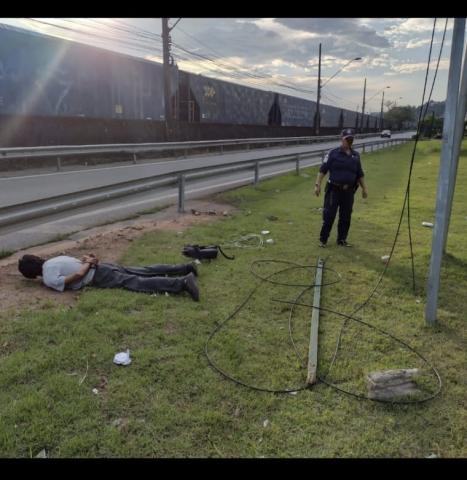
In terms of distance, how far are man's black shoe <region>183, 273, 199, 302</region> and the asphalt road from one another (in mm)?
1868

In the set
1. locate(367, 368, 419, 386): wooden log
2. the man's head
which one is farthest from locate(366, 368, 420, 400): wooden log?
the man's head

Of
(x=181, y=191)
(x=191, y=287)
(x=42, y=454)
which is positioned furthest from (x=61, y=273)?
(x=181, y=191)

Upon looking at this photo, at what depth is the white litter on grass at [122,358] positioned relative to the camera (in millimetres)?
3363

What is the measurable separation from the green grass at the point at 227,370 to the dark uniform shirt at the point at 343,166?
1412 millimetres

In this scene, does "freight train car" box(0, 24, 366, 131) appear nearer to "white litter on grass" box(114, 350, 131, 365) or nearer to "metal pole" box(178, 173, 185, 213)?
"metal pole" box(178, 173, 185, 213)

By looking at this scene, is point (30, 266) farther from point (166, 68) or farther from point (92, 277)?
point (166, 68)

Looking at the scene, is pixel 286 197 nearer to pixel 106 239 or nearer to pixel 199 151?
pixel 106 239

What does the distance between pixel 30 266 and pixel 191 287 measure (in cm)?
176

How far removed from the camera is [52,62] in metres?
14.6

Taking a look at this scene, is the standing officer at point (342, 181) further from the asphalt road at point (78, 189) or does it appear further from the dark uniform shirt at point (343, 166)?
the asphalt road at point (78, 189)

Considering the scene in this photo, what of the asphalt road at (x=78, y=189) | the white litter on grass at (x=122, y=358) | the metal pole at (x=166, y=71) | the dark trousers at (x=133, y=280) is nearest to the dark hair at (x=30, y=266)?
the asphalt road at (x=78, y=189)
